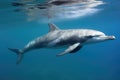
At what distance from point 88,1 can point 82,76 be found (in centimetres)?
1372

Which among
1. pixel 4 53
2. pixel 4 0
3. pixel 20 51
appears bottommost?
pixel 4 53

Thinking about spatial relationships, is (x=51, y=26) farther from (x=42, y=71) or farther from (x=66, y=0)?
(x=42, y=71)

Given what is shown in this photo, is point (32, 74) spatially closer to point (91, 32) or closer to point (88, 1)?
point (88, 1)

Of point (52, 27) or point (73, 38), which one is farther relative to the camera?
point (52, 27)

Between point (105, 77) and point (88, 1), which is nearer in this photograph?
point (88, 1)

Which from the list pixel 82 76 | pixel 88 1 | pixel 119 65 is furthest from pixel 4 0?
pixel 119 65

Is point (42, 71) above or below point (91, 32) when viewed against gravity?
below

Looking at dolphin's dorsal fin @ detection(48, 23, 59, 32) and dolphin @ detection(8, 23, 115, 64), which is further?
dolphin's dorsal fin @ detection(48, 23, 59, 32)

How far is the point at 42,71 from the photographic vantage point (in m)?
33.1

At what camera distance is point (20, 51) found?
20.9 meters

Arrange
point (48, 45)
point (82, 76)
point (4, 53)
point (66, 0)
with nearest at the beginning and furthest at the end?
point (48, 45)
point (66, 0)
point (82, 76)
point (4, 53)

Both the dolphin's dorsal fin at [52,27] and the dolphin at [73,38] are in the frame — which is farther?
the dolphin's dorsal fin at [52,27]

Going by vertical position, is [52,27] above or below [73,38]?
above

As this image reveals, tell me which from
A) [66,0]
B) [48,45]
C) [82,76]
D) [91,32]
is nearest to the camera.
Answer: [91,32]
